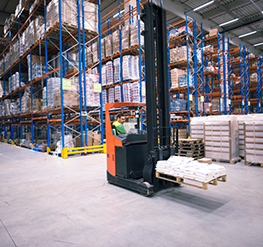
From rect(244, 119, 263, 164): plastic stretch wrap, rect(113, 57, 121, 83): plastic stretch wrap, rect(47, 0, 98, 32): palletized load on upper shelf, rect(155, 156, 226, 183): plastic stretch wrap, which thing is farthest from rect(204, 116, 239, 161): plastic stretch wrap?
rect(47, 0, 98, 32): palletized load on upper shelf

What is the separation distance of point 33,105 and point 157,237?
406 inches

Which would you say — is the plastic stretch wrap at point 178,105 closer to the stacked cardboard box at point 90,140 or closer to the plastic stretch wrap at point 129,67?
the plastic stretch wrap at point 129,67

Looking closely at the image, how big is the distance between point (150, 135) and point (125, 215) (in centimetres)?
138

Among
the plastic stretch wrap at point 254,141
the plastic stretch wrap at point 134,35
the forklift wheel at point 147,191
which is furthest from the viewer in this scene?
the plastic stretch wrap at point 134,35

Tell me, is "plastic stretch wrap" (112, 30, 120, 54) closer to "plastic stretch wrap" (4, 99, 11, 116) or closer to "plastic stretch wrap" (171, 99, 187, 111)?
"plastic stretch wrap" (171, 99, 187, 111)

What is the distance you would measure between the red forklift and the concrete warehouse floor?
0.86 feet

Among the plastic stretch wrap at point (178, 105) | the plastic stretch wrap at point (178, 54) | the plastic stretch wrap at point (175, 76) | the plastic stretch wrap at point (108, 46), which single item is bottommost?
the plastic stretch wrap at point (178, 105)

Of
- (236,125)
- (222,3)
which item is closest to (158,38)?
(236,125)

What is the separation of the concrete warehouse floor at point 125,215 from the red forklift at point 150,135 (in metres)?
0.26

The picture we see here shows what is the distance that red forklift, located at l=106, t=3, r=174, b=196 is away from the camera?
143 inches

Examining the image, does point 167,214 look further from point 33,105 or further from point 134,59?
point 33,105

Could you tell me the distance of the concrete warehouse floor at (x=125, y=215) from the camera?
221 centimetres

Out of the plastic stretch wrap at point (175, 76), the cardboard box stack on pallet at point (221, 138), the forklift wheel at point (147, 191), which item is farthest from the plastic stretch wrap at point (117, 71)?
the forklift wheel at point (147, 191)

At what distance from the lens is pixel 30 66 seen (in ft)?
35.3
